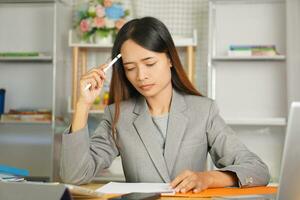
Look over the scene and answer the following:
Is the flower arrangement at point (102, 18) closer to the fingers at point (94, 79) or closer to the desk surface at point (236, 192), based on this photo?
the fingers at point (94, 79)

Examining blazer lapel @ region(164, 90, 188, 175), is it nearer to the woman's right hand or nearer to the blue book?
the woman's right hand

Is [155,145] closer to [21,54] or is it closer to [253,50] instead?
[253,50]


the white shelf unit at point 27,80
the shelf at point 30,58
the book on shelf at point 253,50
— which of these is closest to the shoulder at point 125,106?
the book on shelf at point 253,50

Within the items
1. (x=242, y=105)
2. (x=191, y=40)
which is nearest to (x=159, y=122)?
(x=191, y=40)

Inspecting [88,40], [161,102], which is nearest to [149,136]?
[161,102]

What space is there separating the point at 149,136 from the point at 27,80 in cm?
241

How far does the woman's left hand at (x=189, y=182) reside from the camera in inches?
51.2

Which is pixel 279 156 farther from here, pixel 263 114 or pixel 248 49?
pixel 248 49

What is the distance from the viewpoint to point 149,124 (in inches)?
68.2

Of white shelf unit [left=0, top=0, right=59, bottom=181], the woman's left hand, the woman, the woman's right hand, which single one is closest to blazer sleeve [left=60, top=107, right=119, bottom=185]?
the woman

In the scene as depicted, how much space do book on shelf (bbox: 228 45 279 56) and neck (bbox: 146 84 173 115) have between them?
1.69 meters

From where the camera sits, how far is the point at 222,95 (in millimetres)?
3627

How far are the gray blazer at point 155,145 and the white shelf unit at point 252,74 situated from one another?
5.66 ft

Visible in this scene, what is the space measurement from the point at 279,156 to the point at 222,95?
606mm
